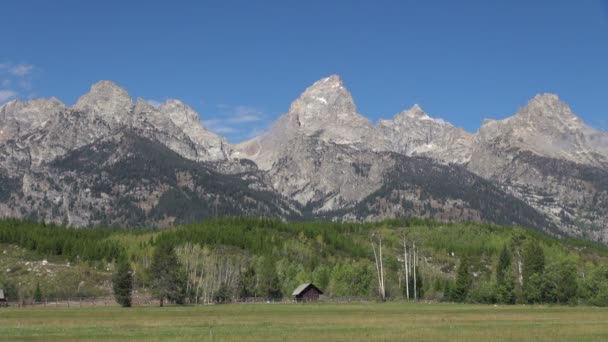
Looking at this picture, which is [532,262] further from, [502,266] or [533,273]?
[502,266]

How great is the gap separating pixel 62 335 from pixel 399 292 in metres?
144

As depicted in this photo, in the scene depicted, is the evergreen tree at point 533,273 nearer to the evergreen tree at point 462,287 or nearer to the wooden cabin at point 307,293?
the evergreen tree at point 462,287

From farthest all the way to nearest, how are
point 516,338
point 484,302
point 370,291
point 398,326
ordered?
point 370,291, point 484,302, point 398,326, point 516,338

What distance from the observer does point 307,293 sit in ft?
636

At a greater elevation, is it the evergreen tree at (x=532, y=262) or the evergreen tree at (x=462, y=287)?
the evergreen tree at (x=532, y=262)

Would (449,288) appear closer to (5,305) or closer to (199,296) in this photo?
(199,296)

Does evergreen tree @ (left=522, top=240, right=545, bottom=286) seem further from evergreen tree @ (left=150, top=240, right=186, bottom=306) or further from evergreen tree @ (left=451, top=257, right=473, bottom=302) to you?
evergreen tree @ (left=150, top=240, right=186, bottom=306)

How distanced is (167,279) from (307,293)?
47.8 meters

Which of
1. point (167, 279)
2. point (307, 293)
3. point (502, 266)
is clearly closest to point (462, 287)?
point (502, 266)

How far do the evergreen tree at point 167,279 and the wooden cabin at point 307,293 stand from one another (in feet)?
122

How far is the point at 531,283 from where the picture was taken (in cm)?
14825

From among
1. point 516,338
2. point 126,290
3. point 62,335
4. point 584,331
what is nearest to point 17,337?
point 62,335

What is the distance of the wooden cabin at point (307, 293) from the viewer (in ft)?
630

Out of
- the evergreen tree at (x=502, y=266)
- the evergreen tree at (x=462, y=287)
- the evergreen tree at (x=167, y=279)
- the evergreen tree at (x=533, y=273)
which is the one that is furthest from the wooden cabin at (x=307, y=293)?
the evergreen tree at (x=533, y=273)
